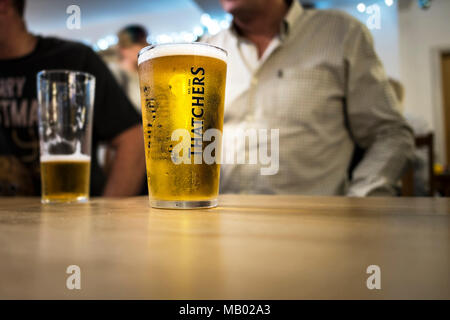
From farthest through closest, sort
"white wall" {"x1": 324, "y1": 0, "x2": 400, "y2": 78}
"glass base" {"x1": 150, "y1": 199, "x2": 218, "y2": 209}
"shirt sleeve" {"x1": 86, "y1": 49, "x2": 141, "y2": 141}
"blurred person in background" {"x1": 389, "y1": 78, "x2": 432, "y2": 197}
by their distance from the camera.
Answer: "white wall" {"x1": 324, "y1": 0, "x2": 400, "y2": 78}, "blurred person in background" {"x1": 389, "y1": 78, "x2": 432, "y2": 197}, "shirt sleeve" {"x1": 86, "y1": 49, "x2": 141, "y2": 141}, "glass base" {"x1": 150, "y1": 199, "x2": 218, "y2": 209}

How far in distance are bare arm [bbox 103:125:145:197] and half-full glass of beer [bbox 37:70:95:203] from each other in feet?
1.96

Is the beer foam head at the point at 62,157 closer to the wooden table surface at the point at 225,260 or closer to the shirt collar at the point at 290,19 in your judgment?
the wooden table surface at the point at 225,260

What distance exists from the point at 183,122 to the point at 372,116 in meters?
1.10

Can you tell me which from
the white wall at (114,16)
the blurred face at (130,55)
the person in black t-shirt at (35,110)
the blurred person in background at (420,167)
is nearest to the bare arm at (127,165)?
the person in black t-shirt at (35,110)

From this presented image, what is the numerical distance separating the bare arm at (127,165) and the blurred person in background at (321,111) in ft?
1.11

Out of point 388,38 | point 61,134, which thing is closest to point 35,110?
point 61,134

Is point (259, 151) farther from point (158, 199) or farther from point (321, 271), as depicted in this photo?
point (321, 271)

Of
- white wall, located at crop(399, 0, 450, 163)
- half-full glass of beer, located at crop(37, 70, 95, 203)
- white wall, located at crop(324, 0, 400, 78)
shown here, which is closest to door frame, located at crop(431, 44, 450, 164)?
white wall, located at crop(399, 0, 450, 163)

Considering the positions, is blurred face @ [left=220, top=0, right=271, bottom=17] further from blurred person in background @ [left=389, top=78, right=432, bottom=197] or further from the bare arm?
blurred person in background @ [left=389, top=78, right=432, bottom=197]

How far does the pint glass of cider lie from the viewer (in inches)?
15.4

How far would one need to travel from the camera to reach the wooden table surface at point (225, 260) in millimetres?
120

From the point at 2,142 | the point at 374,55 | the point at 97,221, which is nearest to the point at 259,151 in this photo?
the point at 374,55

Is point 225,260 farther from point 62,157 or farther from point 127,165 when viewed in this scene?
point 127,165

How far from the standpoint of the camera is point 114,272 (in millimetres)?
137
